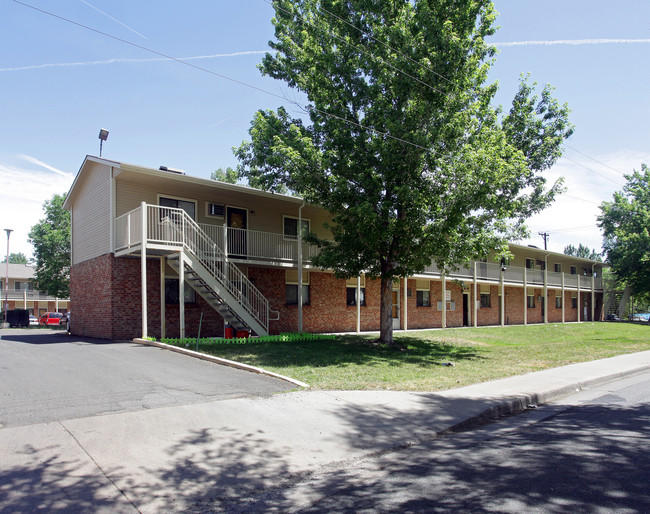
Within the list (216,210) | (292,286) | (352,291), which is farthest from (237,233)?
(352,291)

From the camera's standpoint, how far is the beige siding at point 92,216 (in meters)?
17.3

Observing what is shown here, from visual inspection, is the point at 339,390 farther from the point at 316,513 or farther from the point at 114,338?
the point at 114,338

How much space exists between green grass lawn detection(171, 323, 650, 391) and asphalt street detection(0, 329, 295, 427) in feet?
4.30

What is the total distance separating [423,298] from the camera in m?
27.4

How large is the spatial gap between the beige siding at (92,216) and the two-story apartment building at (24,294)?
34.8 metres

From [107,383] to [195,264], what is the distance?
7.40 meters

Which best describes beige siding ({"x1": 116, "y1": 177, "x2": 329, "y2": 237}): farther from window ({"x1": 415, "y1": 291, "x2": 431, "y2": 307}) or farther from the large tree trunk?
window ({"x1": 415, "y1": 291, "x2": 431, "y2": 307})

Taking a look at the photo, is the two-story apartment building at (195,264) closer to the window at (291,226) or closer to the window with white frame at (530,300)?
the window at (291,226)

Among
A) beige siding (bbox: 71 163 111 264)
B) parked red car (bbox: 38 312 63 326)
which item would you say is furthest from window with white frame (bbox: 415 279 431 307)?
parked red car (bbox: 38 312 63 326)

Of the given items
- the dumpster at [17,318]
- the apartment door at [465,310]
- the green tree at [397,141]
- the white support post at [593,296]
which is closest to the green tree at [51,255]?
the dumpster at [17,318]

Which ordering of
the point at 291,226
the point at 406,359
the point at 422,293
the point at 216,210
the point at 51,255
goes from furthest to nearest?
the point at 51,255, the point at 422,293, the point at 291,226, the point at 216,210, the point at 406,359

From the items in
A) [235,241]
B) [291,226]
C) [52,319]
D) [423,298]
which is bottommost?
[52,319]

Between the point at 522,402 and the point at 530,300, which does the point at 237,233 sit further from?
the point at 530,300

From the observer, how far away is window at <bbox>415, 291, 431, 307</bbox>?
88.4 feet
